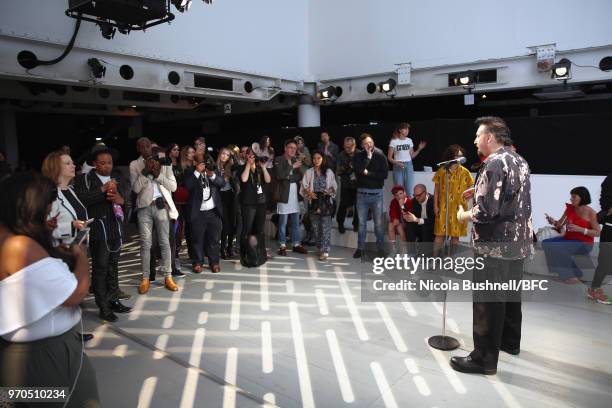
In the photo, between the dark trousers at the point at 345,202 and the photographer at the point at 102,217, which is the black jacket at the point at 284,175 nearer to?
the dark trousers at the point at 345,202

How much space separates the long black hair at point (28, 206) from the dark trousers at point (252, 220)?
373cm

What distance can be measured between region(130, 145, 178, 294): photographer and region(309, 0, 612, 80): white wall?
5505mm

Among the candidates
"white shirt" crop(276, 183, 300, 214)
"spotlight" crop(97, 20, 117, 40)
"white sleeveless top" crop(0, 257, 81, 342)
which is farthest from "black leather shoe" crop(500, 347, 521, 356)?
"spotlight" crop(97, 20, 117, 40)

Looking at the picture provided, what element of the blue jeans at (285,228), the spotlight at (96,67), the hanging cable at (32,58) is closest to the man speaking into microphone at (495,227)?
the blue jeans at (285,228)

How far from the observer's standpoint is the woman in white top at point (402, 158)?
5.92 meters

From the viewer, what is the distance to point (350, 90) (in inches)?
352

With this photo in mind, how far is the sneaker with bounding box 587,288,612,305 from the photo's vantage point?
3857 millimetres

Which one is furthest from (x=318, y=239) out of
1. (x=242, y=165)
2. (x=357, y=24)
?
(x=357, y=24)

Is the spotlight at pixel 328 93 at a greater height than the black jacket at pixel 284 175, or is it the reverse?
the spotlight at pixel 328 93

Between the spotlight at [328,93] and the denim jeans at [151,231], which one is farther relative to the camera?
the spotlight at [328,93]

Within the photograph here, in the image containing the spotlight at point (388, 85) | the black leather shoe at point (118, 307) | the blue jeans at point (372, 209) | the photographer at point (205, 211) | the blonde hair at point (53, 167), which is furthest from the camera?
the spotlight at point (388, 85)

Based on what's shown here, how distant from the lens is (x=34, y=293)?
4.44 feet

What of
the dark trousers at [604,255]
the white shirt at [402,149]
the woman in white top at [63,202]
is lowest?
the dark trousers at [604,255]

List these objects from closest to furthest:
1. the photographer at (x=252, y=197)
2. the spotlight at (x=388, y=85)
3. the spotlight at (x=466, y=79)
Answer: the photographer at (x=252, y=197) < the spotlight at (x=466, y=79) < the spotlight at (x=388, y=85)
